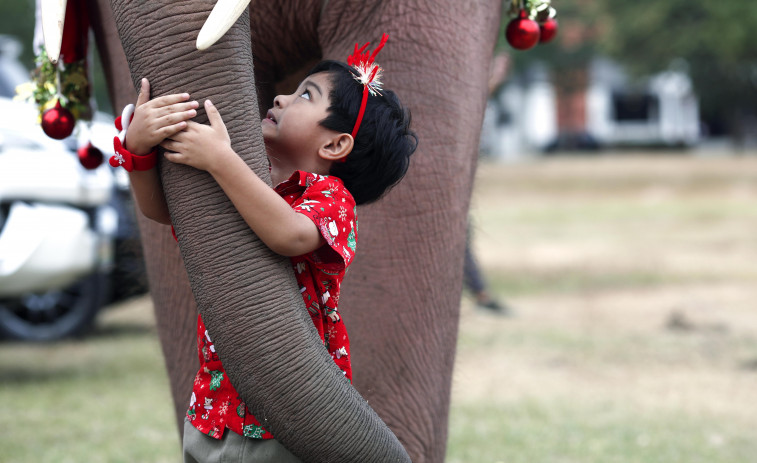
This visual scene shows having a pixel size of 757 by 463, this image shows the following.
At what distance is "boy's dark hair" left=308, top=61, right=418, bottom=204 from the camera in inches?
65.6

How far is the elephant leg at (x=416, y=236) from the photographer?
2.03 metres

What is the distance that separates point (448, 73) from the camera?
2078 millimetres

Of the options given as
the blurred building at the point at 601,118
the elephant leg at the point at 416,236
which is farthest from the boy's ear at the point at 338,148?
the blurred building at the point at 601,118

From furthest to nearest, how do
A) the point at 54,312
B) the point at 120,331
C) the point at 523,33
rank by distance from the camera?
the point at 120,331 < the point at 54,312 < the point at 523,33

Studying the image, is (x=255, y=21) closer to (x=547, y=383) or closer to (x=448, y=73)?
(x=448, y=73)

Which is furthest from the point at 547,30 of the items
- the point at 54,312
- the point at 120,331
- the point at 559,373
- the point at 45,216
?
the point at 120,331

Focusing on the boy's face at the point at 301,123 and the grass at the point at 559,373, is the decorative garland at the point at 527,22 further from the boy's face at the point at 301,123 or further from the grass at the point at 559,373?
the boy's face at the point at 301,123

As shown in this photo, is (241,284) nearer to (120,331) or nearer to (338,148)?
(338,148)

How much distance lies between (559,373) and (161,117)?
4003 mm

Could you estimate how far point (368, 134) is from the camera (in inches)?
66.1

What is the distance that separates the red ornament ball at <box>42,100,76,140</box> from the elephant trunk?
844 mm

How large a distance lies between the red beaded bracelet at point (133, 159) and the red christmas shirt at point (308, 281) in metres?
0.22

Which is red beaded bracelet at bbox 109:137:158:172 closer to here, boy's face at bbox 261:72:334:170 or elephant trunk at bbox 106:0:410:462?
elephant trunk at bbox 106:0:410:462

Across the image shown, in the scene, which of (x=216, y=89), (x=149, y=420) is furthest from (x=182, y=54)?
(x=149, y=420)
